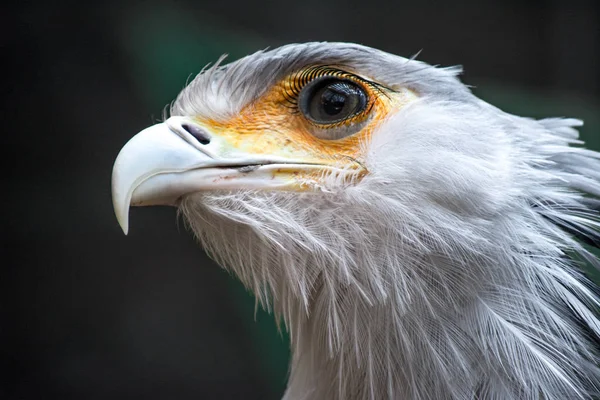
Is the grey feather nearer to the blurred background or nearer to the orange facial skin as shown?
the orange facial skin

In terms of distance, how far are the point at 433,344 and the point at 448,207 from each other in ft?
1.02

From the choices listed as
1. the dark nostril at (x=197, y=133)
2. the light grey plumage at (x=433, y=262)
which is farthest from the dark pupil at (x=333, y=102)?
Answer: the dark nostril at (x=197, y=133)

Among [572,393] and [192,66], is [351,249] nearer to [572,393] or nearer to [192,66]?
A: [572,393]

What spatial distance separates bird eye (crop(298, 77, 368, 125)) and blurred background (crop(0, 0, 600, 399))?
6.11 feet

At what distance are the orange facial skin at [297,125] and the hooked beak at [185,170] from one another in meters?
0.03

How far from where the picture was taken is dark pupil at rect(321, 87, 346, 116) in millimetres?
1557

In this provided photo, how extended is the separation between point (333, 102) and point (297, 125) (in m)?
0.11

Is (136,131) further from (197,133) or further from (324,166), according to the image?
(324,166)

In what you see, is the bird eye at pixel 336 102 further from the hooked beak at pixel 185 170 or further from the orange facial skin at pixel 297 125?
the hooked beak at pixel 185 170

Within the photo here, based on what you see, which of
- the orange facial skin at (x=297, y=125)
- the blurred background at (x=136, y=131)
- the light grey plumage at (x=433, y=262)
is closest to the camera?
the light grey plumage at (x=433, y=262)

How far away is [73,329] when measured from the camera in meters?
3.88

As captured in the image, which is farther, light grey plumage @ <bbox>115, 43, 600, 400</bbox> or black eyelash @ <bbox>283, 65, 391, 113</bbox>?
black eyelash @ <bbox>283, 65, 391, 113</bbox>

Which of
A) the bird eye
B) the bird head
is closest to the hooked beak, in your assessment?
the bird head

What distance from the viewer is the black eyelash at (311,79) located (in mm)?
1567
